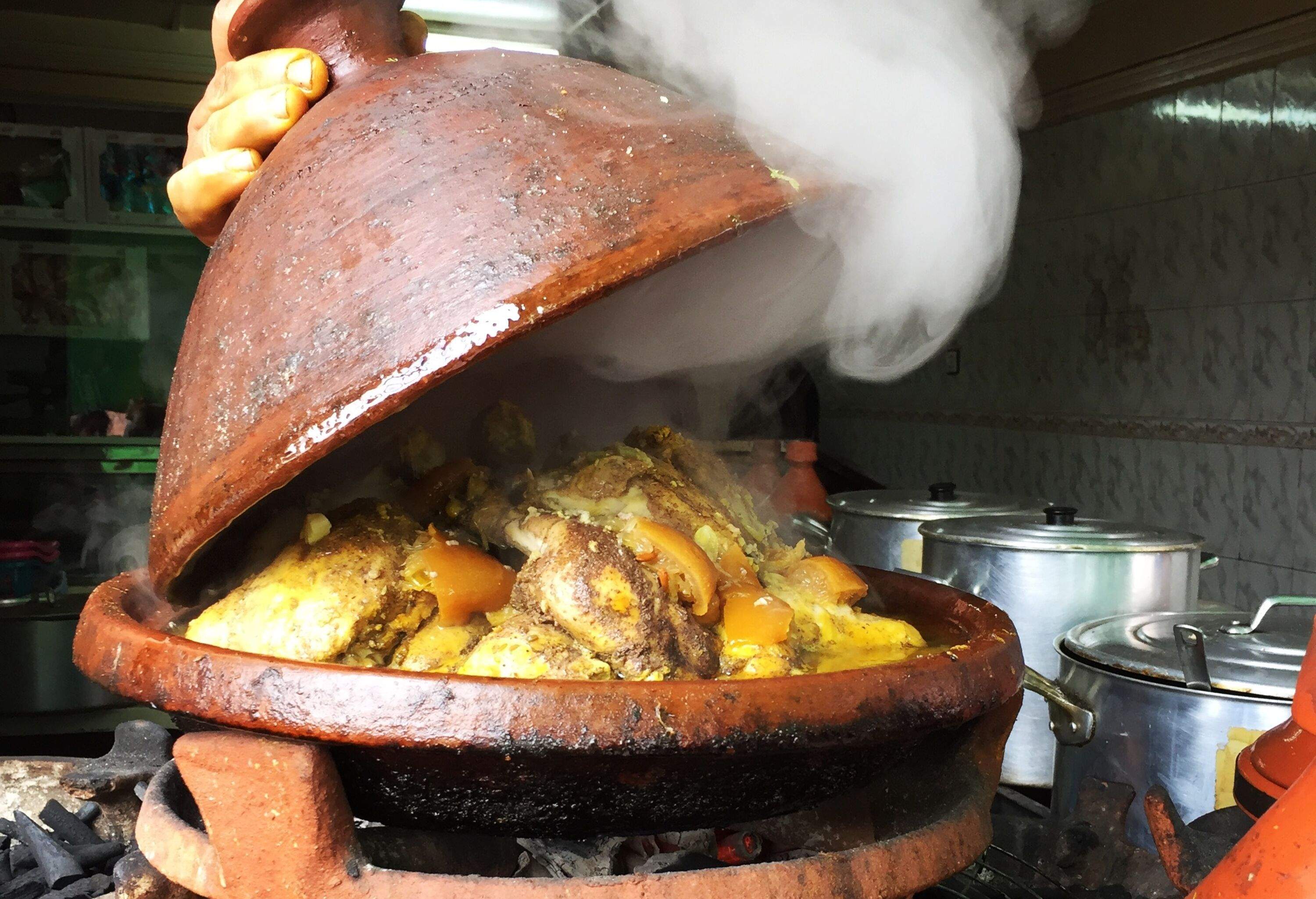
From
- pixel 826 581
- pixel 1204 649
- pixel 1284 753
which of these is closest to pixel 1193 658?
pixel 1204 649

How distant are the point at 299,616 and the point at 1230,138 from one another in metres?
5.14

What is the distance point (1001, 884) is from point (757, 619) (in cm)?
71

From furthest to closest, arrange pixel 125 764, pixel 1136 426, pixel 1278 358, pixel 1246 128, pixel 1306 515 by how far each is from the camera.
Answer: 1. pixel 1136 426
2. pixel 1246 128
3. pixel 1278 358
4. pixel 1306 515
5. pixel 125 764

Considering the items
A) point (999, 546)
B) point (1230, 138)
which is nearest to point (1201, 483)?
point (1230, 138)

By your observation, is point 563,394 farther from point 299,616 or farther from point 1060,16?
point 1060,16

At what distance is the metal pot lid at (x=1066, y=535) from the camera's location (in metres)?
2.61

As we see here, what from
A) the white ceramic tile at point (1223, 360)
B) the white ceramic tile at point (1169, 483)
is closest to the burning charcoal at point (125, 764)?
the white ceramic tile at point (1169, 483)

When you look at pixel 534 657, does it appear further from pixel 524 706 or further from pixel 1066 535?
pixel 1066 535

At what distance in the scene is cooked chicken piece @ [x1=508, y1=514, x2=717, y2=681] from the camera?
122 cm

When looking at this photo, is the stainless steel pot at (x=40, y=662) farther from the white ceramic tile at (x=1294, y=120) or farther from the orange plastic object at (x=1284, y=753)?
the white ceramic tile at (x=1294, y=120)

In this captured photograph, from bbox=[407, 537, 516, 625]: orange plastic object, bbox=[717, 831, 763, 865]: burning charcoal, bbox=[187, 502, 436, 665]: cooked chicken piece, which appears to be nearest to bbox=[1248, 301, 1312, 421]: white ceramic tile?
bbox=[717, 831, 763, 865]: burning charcoal

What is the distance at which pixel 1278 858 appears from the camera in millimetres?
712

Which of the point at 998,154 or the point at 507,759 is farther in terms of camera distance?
the point at 998,154

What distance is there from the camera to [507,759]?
1011 mm
